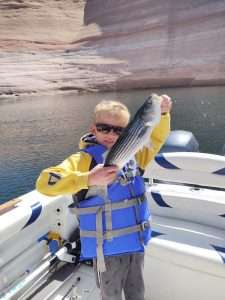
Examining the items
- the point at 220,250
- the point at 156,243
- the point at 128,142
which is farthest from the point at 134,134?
the point at 220,250

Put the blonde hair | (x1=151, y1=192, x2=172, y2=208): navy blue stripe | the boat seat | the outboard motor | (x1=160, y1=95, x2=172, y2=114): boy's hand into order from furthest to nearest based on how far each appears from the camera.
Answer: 1. the outboard motor
2. (x1=151, y1=192, x2=172, y2=208): navy blue stripe
3. the boat seat
4. (x1=160, y1=95, x2=172, y2=114): boy's hand
5. the blonde hair

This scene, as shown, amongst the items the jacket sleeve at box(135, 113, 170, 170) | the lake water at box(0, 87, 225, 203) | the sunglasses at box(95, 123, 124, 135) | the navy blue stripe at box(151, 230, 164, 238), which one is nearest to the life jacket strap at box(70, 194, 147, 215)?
the jacket sleeve at box(135, 113, 170, 170)

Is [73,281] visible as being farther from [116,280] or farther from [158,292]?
[116,280]

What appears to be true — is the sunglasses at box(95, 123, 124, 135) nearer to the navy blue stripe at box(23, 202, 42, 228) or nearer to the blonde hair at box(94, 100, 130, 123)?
the blonde hair at box(94, 100, 130, 123)

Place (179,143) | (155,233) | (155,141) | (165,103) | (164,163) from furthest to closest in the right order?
(179,143) → (164,163) → (155,233) → (155,141) → (165,103)

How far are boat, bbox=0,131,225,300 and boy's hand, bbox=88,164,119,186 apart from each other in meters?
1.13

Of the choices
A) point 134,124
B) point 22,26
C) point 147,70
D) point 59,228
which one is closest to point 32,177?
point 59,228

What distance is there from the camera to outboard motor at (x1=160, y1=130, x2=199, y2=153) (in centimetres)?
449

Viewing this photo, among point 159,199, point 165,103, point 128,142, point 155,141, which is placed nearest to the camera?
point 128,142

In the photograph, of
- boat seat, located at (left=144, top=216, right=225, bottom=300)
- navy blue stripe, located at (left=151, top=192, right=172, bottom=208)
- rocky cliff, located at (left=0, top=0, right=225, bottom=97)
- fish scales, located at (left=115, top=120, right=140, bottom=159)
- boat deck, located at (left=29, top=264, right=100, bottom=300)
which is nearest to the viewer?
fish scales, located at (left=115, top=120, right=140, bottom=159)

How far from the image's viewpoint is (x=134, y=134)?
5.72 feet

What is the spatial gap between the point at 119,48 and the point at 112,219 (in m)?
35.7

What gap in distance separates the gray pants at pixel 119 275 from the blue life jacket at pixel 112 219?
0.06 metres

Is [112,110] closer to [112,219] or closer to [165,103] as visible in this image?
[165,103]
